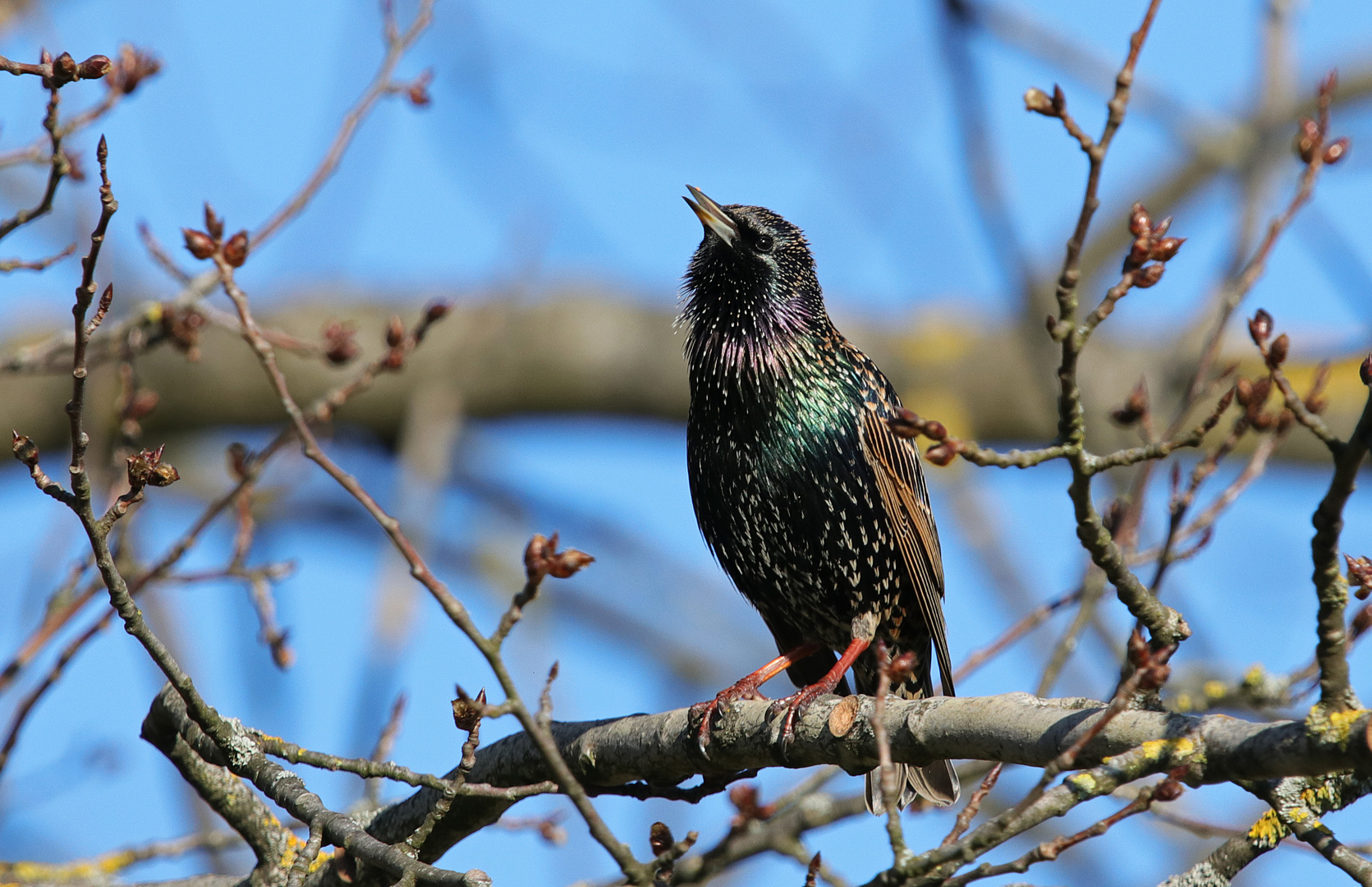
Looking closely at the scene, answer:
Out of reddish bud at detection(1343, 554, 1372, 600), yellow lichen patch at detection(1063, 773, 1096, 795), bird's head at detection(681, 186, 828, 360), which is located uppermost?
bird's head at detection(681, 186, 828, 360)

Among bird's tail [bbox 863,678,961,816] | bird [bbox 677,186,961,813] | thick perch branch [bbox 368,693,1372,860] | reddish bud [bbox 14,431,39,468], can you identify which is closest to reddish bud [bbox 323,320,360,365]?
bird [bbox 677,186,961,813]

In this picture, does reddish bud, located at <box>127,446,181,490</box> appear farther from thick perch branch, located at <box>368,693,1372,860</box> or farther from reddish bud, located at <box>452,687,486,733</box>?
thick perch branch, located at <box>368,693,1372,860</box>

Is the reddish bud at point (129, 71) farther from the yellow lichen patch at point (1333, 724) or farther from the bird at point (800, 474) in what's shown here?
the yellow lichen patch at point (1333, 724)

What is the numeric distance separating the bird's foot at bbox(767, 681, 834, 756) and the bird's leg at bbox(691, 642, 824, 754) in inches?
4.6

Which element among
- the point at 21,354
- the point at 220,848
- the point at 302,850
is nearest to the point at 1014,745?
the point at 302,850

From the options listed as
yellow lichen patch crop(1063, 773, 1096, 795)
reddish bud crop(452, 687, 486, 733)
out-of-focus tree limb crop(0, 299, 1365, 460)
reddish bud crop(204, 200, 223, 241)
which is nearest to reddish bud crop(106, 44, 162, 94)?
reddish bud crop(204, 200, 223, 241)

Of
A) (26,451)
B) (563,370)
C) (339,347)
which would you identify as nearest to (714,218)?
(339,347)

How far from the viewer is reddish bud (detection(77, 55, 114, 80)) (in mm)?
2514

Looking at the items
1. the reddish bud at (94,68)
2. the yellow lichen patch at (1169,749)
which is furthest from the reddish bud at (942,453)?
the reddish bud at (94,68)

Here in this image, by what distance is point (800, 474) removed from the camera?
13.2ft

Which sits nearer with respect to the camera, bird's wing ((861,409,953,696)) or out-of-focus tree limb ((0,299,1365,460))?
bird's wing ((861,409,953,696))

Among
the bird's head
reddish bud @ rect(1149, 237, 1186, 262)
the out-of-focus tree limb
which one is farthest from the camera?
the out-of-focus tree limb

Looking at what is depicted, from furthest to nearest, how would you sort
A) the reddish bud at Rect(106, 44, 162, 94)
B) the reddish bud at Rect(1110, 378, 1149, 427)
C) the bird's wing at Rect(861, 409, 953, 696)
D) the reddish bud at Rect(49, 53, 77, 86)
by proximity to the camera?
the bird's wing at Rect(861, 409, 953, 696) < the reddish bud at Rect(106, 44, 162, 94) < the reddish bud at Rect(1110, 378, 1149, 427) < the reddish bud at Rect(49, 53, 77, 86)

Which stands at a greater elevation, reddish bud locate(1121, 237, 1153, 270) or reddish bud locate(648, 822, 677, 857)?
reddish bud locate(1121, 237, 1153, 270)
